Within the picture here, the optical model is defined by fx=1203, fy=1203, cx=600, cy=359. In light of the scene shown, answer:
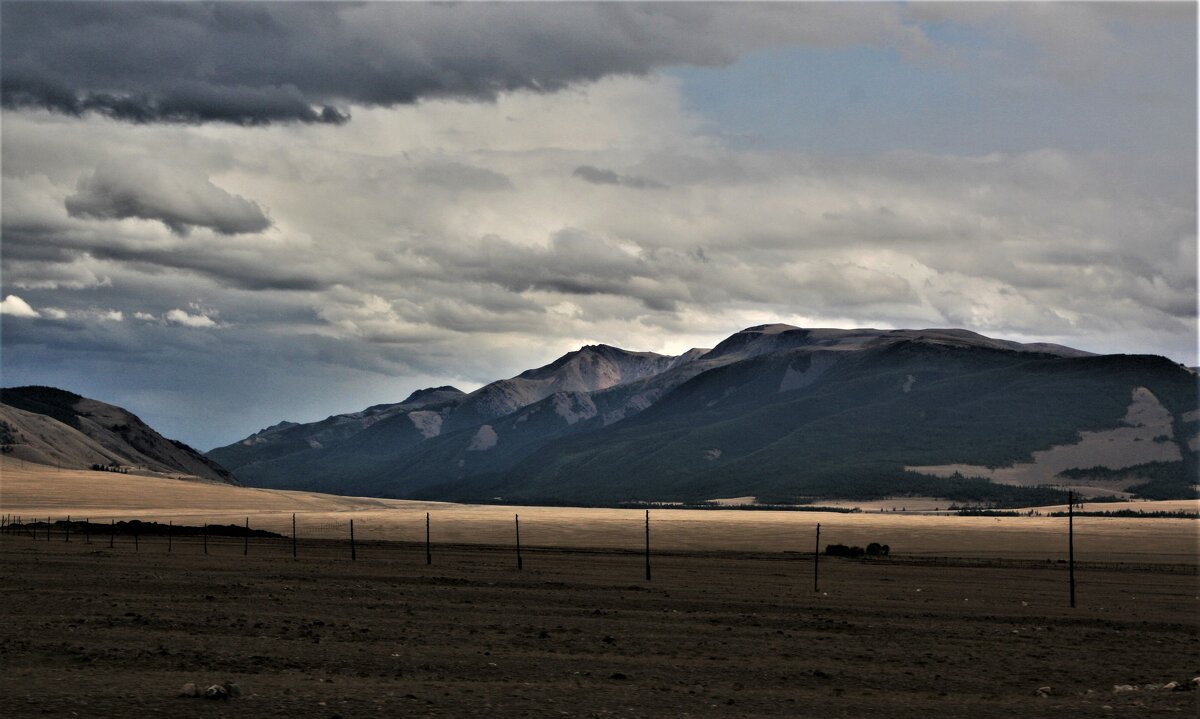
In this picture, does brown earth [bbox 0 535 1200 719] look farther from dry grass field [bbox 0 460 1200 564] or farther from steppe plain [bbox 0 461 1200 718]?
dry grass field [bbox 0 460 1200 564]

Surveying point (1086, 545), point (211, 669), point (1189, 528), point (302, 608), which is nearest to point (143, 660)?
point (211, 669)

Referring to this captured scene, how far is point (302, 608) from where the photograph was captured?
42.1m

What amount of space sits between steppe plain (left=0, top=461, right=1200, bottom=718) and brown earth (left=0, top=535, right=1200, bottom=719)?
5.1 inches

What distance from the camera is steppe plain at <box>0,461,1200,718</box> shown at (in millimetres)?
24750

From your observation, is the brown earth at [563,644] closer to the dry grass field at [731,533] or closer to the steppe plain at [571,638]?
the steppe plain at [571,638]

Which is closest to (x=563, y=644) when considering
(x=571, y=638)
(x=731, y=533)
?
(x=571, y=638)

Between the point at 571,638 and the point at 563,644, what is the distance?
1428 millimetres

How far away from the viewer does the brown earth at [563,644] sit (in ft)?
80.3

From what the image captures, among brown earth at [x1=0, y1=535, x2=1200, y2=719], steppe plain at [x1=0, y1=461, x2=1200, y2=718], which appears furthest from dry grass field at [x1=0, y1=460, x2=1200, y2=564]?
brown earth at [x1=0, y1=535, x2=1200, y2=719]

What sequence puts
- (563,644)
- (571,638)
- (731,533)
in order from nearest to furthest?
1. (563,644)
2. (571,638)
3. (731,533)

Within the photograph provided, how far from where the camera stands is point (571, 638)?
3559cm

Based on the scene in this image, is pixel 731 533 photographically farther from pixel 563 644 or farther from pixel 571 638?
pixel 563 644

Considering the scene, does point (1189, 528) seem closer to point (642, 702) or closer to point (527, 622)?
point (527, 622)

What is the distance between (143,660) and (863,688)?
1672cm
